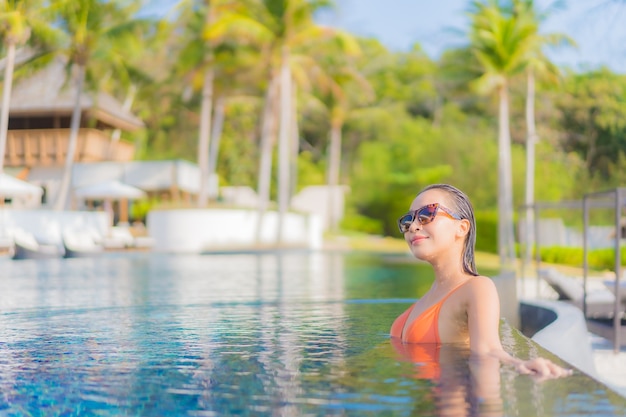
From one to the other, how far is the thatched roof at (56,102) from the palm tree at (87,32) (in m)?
2.61

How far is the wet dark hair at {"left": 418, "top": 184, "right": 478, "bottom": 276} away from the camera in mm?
3984

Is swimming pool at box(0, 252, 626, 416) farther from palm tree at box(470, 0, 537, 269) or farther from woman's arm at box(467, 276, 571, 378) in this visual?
palm tree at box(470, 0, 537, 269)

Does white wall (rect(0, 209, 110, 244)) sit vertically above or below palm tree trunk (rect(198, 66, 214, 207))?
below

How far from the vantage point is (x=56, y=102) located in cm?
3869

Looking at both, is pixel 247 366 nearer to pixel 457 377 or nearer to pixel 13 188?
pixel 457 377

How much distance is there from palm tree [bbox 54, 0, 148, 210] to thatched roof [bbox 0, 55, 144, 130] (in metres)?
2.61

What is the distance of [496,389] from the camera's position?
3.56 m

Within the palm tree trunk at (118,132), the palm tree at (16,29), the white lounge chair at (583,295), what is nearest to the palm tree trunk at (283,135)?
the palm tree at (16,29)

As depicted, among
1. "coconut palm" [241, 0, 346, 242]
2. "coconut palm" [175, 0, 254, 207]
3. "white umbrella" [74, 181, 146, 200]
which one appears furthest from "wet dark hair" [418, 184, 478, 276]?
"white umbrella" [74, 181, 146, 200]

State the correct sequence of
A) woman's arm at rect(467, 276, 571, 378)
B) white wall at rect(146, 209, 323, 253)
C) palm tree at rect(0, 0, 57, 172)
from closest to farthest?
woman's arm at rect(467, 276, 571, 378) → palm tree at rect(0, 0, 57, 172) → white wall at rect(146, 209, 323, 253)

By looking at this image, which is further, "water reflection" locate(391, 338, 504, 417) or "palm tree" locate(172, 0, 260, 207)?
"palm tree" locate(172, 0, 260, 207)

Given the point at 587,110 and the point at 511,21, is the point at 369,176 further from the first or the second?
the point at 511,21

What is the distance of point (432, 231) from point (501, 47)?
27.8 m

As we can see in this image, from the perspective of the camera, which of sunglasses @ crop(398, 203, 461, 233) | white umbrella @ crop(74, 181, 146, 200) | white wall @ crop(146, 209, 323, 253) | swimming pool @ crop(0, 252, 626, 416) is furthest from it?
white umbrella @ crop(74, 181, 146, 200)
